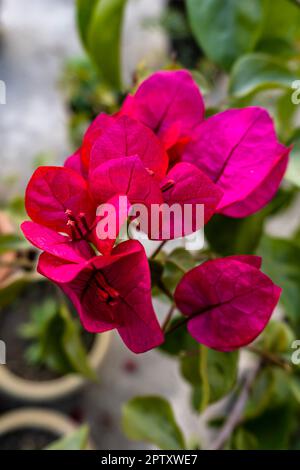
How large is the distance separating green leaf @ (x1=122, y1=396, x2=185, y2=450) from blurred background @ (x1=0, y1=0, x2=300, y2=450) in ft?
0.12

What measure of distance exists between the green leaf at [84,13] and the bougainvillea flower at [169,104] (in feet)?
0.65

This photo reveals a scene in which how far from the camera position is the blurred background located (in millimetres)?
466

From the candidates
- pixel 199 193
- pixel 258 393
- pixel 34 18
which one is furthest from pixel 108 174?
pixel 34 18

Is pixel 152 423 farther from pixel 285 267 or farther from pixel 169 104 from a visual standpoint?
pixel 169 104

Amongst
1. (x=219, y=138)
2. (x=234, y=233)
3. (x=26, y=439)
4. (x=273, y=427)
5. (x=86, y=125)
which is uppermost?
(x=219, y=138)

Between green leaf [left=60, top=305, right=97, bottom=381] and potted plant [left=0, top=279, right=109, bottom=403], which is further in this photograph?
potted plant [left=0, top=279, right=109, bottom=403]

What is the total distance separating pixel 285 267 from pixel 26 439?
575 mm

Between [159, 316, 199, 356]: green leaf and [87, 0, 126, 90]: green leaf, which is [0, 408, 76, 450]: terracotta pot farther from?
[87, 0, 126, 90]: green leaf

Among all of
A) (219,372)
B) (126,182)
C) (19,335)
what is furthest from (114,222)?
(19,335)

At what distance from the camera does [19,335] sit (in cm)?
103

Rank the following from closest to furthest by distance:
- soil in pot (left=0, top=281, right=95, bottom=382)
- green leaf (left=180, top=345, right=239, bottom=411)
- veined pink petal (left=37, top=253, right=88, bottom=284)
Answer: veined pink petal (left=37, top=253, right=88, bottom=284), green leaf (left=180, top=345, right=239, bottom=411), soil in pot (left=0, top=281, right=95, bottom=382)

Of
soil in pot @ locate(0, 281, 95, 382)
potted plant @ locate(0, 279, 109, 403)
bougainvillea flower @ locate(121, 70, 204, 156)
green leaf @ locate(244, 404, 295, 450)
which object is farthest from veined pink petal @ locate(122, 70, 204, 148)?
soil in pot @ locate(0, 281, 95, 382)

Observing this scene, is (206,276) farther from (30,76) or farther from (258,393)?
(30,76)

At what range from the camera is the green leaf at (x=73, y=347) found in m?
0.53
